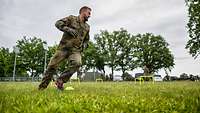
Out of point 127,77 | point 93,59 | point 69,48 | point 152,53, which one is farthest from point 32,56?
point 69,48

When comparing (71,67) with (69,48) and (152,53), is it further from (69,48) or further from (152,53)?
(152,53)

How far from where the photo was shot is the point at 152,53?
319ft

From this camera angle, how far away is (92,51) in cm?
8825

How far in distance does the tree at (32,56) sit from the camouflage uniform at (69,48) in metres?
73.1

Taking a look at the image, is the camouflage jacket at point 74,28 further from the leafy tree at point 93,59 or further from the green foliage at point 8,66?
the leafy tree at point 93,59

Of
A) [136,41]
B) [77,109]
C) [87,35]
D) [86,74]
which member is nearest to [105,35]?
[136,41]

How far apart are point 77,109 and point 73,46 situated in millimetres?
5493

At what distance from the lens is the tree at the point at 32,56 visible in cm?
8206

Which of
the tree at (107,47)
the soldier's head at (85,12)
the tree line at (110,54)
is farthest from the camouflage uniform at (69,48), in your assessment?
the tree at (107,47)

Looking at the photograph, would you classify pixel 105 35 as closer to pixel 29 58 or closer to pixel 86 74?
pixel 86 74

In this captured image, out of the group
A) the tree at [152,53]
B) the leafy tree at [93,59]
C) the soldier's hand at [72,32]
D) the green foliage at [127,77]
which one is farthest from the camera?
the tree at [152,53]

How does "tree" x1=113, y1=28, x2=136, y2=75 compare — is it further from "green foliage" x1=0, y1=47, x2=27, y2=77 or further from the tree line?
"green foliage" x1=0, y1=47, x2=27, y2=77

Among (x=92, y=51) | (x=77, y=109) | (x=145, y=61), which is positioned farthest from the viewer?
(x=145, y=61)

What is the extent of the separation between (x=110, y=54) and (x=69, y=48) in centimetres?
8309
